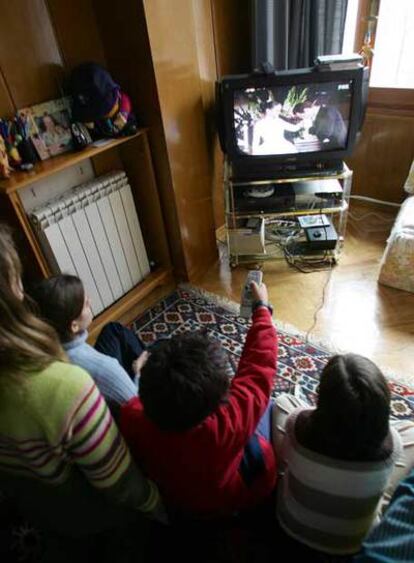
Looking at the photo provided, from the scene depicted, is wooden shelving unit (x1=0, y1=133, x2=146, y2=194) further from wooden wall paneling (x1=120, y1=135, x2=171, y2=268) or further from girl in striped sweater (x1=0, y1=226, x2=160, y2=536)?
girl in striped sweater (x1=0, y1=226, x2=160, y2=536)

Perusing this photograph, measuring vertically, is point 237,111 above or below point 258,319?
above

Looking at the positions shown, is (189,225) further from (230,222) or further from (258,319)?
(258,319)

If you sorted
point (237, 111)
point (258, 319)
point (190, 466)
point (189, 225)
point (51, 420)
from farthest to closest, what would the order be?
1. point (189, 225)
2. point (237, 111)
3. point (258, 319)
4. point (190, 466)
5. point (51, 420)

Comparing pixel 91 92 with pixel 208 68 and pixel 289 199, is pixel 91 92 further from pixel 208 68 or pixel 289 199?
pixel 289 199

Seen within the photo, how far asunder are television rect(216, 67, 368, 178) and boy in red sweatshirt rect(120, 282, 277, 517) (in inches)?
53.5

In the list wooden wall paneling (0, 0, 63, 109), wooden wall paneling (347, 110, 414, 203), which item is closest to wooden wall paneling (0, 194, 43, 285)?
wooden wall paneling (0, 0, 63, 109)

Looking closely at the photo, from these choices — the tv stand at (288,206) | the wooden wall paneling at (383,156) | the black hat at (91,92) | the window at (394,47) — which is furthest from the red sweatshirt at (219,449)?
the window at (394,47)

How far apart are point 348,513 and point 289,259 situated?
162cm

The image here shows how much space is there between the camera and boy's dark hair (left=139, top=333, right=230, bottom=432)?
691 mm

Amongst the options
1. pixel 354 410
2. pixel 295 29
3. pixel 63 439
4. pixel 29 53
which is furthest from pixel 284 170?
pixel 63 439

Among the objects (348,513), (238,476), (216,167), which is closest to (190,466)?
(238,476)

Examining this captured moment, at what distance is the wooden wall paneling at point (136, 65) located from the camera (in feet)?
5.04

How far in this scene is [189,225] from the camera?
209cm

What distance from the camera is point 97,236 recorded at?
1.76 m
